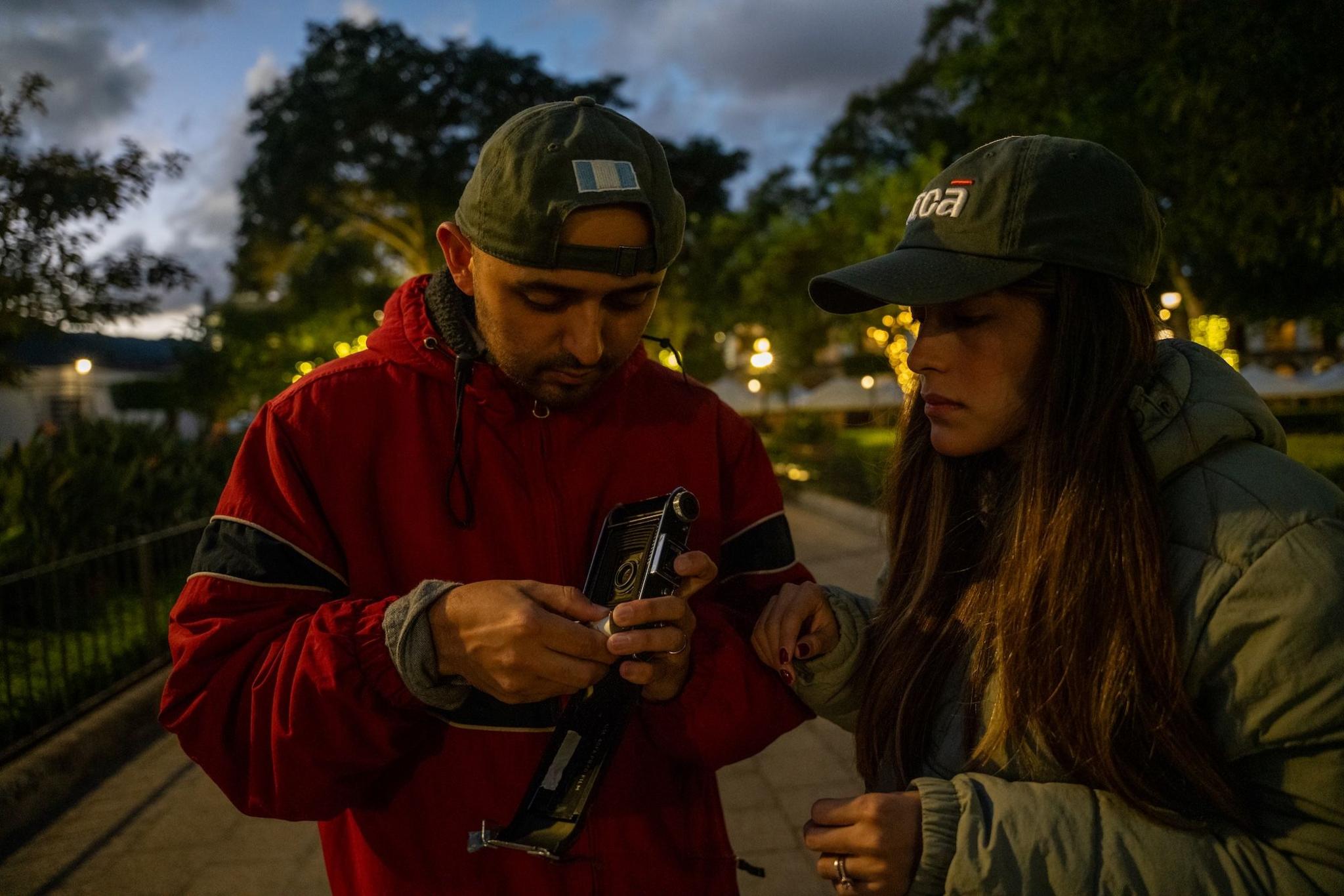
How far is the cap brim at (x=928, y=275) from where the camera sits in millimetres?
1432

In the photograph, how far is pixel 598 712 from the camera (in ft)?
4.67

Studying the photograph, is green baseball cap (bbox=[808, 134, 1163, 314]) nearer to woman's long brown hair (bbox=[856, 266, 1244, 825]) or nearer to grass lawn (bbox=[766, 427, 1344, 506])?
woman's long brown hair (bbox=[856, 266, 1244, 825])

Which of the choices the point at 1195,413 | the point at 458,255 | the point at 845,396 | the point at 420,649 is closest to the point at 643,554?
the point at 420,649

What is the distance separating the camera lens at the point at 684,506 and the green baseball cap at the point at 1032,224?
44 centimetres

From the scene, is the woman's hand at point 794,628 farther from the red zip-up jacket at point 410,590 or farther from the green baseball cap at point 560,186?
the green baseball cap at point 560,186

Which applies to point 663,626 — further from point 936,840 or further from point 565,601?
point 936,840

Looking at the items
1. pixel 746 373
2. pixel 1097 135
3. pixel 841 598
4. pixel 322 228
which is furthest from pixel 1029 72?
pixel 746 373

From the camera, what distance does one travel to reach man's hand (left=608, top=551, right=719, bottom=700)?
1242 mm

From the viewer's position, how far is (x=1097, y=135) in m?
9.81

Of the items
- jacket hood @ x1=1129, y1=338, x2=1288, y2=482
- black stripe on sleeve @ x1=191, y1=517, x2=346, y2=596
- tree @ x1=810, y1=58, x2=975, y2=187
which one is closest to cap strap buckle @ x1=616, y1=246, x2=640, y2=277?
black stripe on sleeve @ x1=191, y1=517, x2=346, y2=596

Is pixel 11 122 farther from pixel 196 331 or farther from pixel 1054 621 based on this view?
pixel 196 331

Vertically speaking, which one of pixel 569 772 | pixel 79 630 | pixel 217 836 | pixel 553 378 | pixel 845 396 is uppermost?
pixel 845 396

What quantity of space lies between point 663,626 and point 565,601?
142 millimetres

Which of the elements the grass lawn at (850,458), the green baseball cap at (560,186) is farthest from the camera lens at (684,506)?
the grass lawn at (850,458)
